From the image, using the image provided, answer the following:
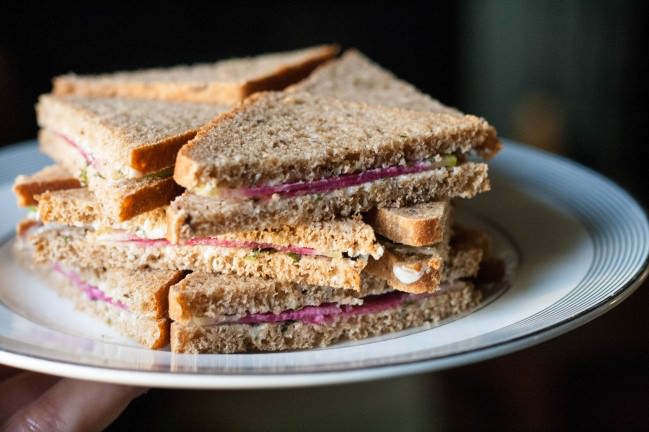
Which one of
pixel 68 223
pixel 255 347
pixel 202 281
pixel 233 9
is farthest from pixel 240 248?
pixel 233 9

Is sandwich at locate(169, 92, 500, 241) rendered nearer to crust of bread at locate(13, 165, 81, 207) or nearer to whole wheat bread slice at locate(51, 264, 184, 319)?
whole wheat bread slice at locate(51, 264, 184, 319)

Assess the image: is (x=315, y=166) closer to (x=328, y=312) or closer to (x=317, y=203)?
(x=317, y=203)

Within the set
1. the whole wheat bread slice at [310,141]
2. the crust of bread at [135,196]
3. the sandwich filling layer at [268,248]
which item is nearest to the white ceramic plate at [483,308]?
the sandwich filling layer at [268,248]

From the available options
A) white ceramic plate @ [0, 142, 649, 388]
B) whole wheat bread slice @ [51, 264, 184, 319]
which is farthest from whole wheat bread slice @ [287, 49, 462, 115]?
whole wheat bread slice @ [51, 264, 184, 319]

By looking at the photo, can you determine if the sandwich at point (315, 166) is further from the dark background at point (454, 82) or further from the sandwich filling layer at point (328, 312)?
the dark background at point (454, 82)

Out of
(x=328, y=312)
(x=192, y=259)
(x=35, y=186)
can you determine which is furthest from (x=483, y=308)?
(x=35, y=186)

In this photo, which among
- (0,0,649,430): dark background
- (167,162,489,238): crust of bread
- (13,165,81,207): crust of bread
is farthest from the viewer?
(0,0,649,430): dark background

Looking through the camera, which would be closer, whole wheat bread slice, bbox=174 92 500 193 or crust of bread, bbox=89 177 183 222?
whole wheat bread slice, bbox=174 92 500 193
